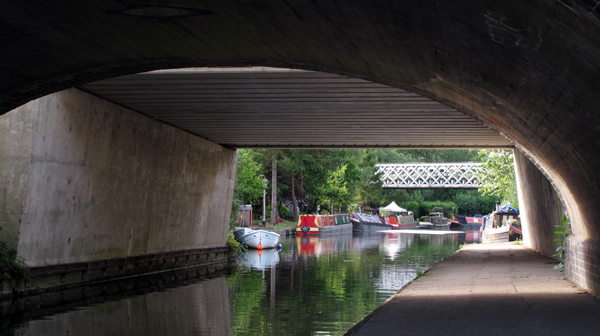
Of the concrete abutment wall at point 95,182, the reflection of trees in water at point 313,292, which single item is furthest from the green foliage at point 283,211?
the concrete abutment wall at point 95,182

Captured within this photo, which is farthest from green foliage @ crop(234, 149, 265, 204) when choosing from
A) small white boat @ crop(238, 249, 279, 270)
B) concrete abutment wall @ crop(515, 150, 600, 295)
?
concrete abutment wall @ crop(515, 150, 600, 295)

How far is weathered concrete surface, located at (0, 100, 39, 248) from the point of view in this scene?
40.7ft

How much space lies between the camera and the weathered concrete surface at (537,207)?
58.8 feet

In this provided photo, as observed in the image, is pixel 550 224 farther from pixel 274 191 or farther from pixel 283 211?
pixel 283 211

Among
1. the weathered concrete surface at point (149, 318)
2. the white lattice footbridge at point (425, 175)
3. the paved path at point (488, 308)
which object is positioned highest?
the white lattice footbridge at point (425, 175)

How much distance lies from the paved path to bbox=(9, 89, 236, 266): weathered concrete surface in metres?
8.11

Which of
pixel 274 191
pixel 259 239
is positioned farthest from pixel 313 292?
pixel 274 191

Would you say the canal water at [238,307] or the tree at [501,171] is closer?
the canal water at [238,307]

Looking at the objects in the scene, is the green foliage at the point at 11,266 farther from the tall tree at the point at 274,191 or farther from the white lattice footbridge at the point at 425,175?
the white lattice footbridge at the point at 425,175

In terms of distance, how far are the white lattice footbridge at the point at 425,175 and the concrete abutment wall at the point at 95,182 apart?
60205 millimetres

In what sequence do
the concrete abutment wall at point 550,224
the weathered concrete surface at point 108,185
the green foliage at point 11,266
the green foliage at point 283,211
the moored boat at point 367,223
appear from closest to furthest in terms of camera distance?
the concrete abutment wall at point 550,224 < the green foliage at point 11,266 < the weathered concrete surface at point 108,185 < the green foliage at point 283,211 < the moored boat at point 367,223

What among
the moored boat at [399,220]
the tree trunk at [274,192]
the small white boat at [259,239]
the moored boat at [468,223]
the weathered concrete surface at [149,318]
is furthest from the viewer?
the moored boat at [468,223]

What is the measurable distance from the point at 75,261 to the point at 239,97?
18.8ft

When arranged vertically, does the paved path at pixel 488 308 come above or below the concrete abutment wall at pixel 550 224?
below
